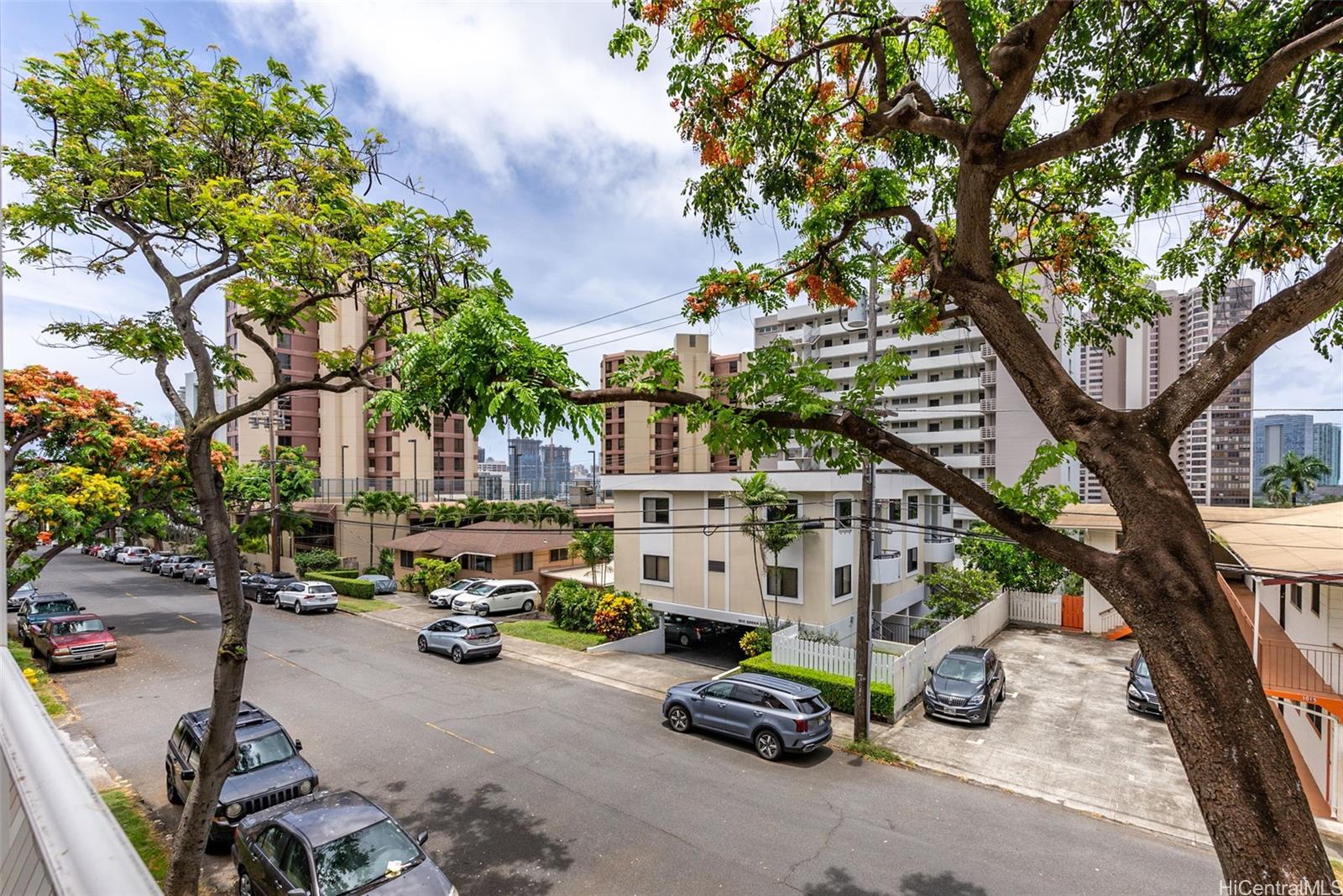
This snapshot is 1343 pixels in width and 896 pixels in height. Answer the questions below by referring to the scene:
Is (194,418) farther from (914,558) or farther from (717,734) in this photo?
(914,558)

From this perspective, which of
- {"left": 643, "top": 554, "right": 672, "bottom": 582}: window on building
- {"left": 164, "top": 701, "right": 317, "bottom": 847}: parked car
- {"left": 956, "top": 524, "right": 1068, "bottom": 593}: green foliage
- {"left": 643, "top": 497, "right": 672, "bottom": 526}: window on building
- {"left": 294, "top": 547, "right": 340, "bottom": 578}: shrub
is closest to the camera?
{"left": 164, "top": 701, "right": 317, "bottom": 847}: parked car

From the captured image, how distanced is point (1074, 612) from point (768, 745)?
18076 mm

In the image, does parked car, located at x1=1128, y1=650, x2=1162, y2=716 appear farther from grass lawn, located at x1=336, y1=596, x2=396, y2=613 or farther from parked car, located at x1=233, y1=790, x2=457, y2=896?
grass lawn, located at x1=336, y1=596, x2=396, y2=613

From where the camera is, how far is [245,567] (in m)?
39.6

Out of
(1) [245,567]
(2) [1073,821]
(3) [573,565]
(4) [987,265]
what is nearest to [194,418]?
(4) [987,265]

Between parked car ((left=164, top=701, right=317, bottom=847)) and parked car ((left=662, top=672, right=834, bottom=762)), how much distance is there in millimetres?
7227

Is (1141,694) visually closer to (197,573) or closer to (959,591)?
(959,591)

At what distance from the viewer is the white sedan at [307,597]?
27109 mm

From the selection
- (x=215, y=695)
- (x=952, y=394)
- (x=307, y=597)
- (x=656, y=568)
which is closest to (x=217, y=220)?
(x=215, y=695)

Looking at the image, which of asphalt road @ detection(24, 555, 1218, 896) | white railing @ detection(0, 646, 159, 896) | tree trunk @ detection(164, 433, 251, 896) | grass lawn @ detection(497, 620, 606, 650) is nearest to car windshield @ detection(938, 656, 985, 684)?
asphalt road @ detection(24, 555, 1218, 896)

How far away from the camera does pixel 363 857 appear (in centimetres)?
710

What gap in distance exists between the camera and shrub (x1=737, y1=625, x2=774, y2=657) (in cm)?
1875

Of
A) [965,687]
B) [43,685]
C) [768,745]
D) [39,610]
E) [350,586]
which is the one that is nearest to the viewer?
[768,745]

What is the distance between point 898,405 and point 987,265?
47.5 m
